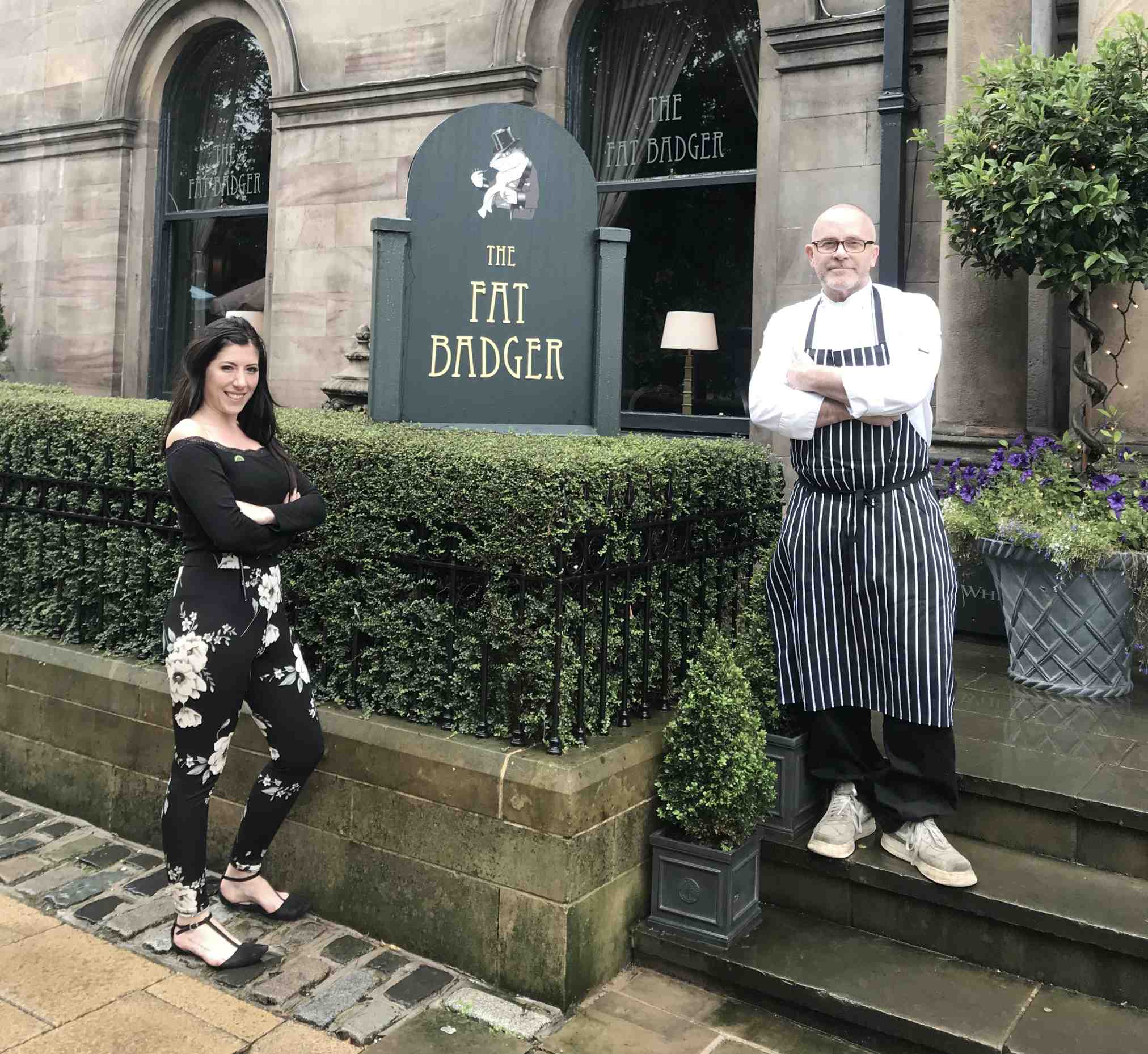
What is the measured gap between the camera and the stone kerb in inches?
144

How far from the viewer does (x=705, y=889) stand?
3805 millimetres

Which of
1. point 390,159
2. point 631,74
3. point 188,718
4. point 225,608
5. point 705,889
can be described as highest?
point 631,74

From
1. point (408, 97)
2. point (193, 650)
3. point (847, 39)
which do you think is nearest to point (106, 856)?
point (193, 650)

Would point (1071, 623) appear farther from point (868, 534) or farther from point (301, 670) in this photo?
point (301, 670)

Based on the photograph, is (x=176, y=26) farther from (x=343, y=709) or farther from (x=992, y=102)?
(x=343, y=709)

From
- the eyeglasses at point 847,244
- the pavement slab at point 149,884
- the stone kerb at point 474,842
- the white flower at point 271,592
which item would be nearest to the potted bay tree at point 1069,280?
the eyeglasses at point 847,244

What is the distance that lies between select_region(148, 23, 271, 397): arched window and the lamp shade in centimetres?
487

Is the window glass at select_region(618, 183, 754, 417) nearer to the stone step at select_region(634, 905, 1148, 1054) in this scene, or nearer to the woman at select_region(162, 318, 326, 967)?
the woman at select_region(162, 318, 326, 967)

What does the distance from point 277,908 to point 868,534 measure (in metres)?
2.49

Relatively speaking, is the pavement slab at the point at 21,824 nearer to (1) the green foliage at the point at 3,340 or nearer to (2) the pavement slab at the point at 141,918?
(2) the pavement slab at the point at 141,918

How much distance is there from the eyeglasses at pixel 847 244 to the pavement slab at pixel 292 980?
115 inches

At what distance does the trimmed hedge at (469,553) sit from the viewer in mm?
3861

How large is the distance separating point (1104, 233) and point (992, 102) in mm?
855

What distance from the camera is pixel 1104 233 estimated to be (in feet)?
17.7
